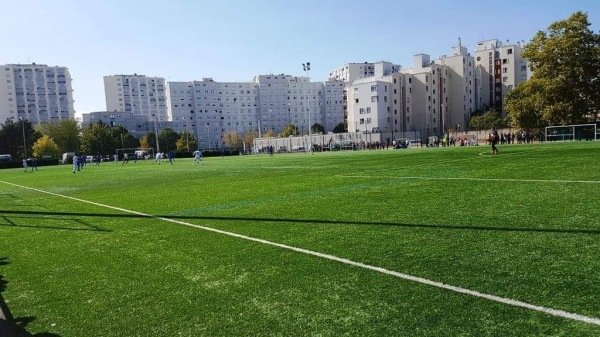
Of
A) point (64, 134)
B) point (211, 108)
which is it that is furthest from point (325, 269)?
point (211, 108)

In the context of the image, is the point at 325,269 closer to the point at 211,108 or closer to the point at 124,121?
the point at 124,121

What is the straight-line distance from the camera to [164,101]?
19812 centimetres

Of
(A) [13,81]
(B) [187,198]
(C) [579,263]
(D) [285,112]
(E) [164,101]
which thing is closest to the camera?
(C) [579,263]

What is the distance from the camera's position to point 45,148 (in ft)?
346

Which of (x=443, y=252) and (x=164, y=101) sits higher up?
(x=164, y=101)

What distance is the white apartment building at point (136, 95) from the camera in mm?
189875

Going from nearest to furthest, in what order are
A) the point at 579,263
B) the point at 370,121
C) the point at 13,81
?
1. the point at 579,263
2. the point at 370,121
3. the point at 13,81

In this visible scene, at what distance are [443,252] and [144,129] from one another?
565ft

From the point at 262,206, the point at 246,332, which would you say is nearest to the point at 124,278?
the point at 246,332

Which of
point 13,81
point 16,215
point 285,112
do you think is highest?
point 13,81

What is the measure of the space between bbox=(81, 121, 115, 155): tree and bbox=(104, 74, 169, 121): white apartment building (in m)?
78.2

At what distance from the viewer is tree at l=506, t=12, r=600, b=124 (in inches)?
1935

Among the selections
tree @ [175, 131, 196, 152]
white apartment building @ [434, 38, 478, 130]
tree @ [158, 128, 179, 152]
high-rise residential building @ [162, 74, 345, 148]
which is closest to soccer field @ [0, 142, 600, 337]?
white apartment building @ [434, 38, 478, 130]

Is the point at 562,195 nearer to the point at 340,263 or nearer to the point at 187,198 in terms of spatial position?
the point at 340,263
